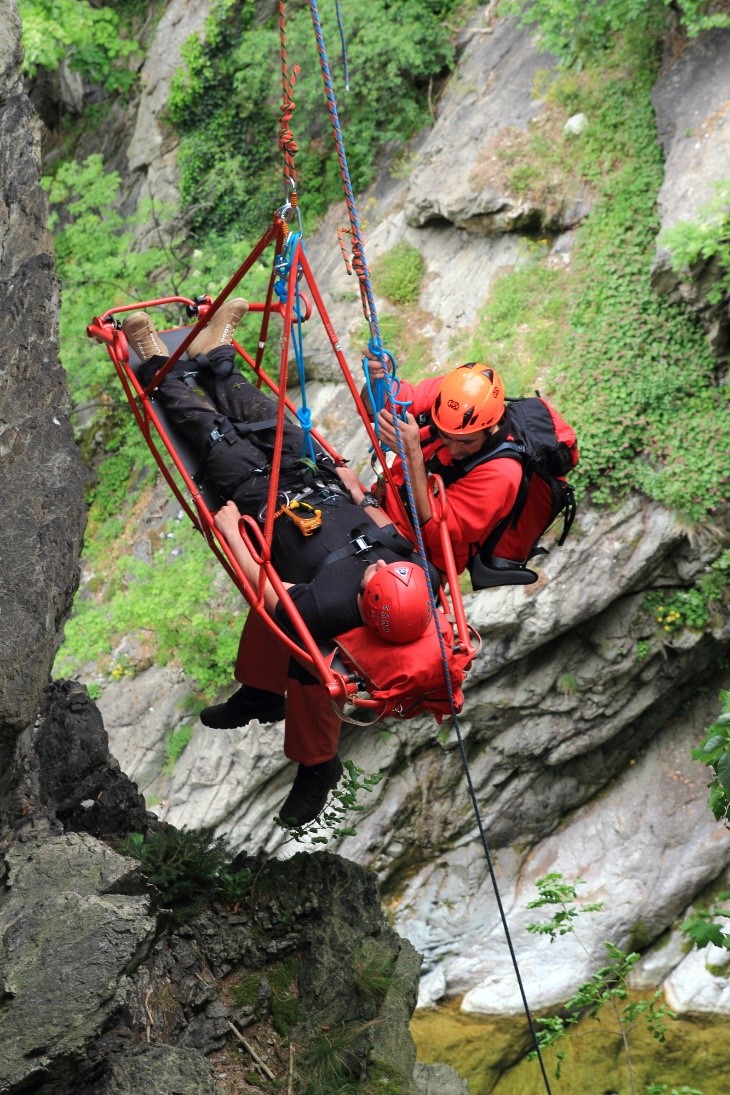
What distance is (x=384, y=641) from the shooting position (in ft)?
14.0

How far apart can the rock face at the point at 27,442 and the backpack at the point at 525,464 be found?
1.76 m

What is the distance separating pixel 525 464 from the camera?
482 cm

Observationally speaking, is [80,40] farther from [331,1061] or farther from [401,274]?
[331,1061]

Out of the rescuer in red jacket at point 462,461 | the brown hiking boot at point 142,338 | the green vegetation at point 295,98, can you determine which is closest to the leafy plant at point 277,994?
the rescuer in red jacket at point 462,461

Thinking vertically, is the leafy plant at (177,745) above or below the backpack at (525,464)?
below

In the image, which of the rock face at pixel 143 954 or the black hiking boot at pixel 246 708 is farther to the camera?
the black hiking boot at pixel 246 708

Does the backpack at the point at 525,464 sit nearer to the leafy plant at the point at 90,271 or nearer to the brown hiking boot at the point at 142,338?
the brown hiking boot at the point at 142,338

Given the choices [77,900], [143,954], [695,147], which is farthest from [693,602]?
[77,900]

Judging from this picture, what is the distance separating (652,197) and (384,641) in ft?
19.4

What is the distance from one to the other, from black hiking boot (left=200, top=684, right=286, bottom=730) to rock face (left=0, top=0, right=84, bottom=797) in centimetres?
164

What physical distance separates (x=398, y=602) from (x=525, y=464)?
1.09 m

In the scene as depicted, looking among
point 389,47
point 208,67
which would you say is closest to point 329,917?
point 389,47

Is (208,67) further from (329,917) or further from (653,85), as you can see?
(329,917)

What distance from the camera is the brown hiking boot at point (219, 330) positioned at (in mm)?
5418
